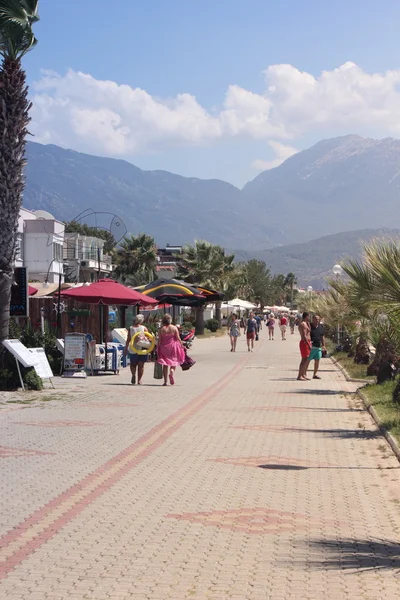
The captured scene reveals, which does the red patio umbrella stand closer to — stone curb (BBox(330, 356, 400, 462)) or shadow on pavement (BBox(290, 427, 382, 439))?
stone curb (BBox(330, 356, 400, 462))

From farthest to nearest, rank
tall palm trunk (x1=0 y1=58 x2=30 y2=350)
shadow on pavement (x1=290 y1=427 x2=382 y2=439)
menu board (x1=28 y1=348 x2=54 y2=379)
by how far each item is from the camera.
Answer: menu board (x1=28 y1=348 x2=54 y2=379) < tall palm trunk (x1=0 y1=58 x2=30 y2=350) < shadow on pavement (x1=290 y1=427 x2=382 y2=439)

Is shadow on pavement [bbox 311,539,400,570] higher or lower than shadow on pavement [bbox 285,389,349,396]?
lower

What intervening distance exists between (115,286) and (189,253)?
45.6 m

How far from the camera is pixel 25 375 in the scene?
1867 centimetres

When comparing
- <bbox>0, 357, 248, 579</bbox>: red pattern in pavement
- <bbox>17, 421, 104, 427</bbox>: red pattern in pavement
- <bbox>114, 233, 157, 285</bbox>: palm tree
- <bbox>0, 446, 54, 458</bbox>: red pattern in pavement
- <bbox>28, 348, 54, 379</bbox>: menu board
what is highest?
<bbox>114, 233, 157, 285</bbox>: palm tree

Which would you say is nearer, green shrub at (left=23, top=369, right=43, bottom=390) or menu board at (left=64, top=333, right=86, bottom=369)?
green shrub at (left=23, top=369, right=43, bottom=390)

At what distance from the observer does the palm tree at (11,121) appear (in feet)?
60.5

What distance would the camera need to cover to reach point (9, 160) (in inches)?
735

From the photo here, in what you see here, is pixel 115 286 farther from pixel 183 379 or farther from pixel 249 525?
pixel 249 525

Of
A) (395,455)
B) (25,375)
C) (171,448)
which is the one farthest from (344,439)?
(25,375)

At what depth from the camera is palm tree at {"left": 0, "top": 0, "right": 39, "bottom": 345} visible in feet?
60.5

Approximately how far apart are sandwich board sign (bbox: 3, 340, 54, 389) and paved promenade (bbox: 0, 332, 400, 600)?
2233 millimetres

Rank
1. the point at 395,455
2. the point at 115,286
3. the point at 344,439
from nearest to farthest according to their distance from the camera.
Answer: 1. the point at 395,455
2. the point at 344,439
3. the point at 115,286

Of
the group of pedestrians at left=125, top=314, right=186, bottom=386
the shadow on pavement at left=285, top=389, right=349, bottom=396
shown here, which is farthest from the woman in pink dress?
the shadow on pavement at left=285, top=389, right=349, bottom=396
